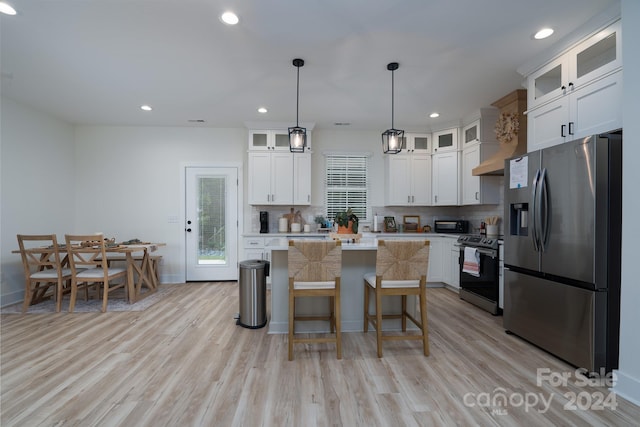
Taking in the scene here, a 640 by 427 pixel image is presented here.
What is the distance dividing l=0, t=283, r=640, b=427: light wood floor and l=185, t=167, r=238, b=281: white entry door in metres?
2.00

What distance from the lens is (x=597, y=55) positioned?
246 cm

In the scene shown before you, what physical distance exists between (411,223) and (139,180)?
5.06 metres

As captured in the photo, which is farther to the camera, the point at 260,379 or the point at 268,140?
the point at 268,140

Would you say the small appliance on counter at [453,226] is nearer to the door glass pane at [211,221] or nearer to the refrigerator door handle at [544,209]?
the refrigerator door handle at [544,209]

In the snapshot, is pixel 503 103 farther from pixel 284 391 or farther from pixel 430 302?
pixel 284 391

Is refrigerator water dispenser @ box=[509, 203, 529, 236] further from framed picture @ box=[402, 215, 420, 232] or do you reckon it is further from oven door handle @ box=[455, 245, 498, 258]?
framed picture @ box=[402, 215, 420, 232]

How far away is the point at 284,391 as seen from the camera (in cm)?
202

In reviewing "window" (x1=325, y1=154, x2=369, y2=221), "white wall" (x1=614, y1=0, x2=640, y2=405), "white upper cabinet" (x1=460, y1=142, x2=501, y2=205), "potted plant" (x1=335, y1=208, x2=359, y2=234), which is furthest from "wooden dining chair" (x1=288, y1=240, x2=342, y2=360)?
"white upper cabinet" (x1=460, y1=142, x2=501, y2=205)

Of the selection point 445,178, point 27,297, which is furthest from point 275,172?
point 27,297

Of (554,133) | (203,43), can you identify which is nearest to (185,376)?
(203,43)

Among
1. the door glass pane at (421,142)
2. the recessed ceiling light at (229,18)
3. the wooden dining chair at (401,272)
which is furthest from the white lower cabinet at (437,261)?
the recessed ceiling light at (229,18)

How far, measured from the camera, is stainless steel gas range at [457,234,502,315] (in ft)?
11.7

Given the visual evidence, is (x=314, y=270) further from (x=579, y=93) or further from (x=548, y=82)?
(x=548, y=82)

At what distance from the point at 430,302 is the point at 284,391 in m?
2.80
